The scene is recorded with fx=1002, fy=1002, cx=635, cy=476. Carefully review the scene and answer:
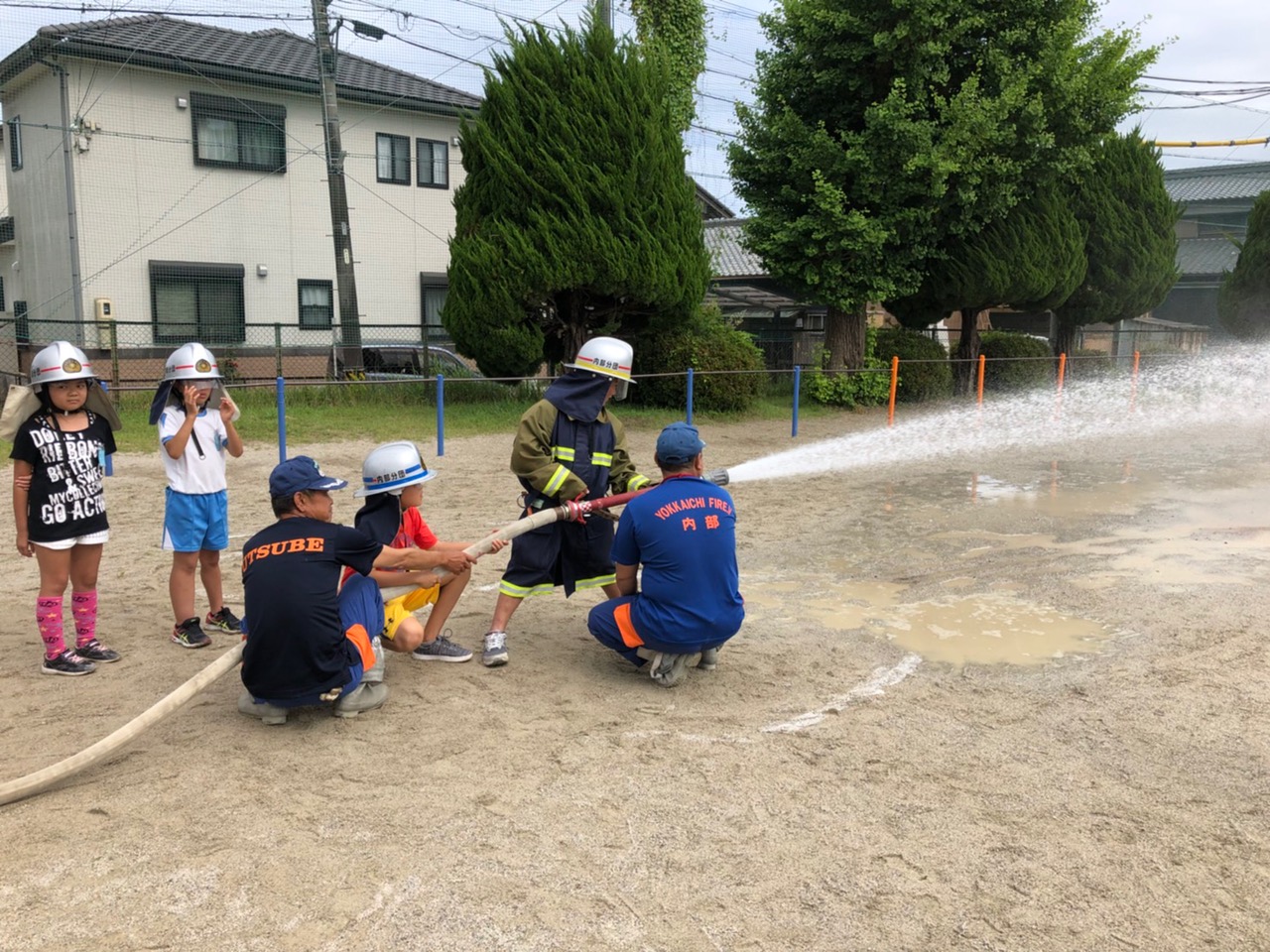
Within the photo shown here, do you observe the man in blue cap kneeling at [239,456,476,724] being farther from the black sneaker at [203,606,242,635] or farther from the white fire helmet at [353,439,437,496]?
the black sneaker at [203,606,242,635]

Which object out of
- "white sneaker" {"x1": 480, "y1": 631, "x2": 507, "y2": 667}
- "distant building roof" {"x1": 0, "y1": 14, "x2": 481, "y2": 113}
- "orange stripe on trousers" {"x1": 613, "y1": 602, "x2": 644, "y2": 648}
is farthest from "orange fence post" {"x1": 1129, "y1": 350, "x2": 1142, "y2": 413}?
"white sneaker" {"x1": 480, "y1": 631, "x2": 507, "y2": 667}

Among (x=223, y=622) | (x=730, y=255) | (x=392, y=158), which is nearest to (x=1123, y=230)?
(x=730, y=255)

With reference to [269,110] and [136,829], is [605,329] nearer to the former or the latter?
[269,110]

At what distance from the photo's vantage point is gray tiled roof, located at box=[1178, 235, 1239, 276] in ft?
132

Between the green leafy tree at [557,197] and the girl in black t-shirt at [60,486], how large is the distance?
1065 centimetres

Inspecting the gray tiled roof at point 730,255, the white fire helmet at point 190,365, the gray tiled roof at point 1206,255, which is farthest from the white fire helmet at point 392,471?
the gray tiled roof at point 1206,255

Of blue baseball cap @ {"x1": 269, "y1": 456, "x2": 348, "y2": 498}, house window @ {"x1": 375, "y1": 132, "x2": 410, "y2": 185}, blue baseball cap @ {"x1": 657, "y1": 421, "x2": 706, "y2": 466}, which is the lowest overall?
blue baseball cap @ {"x1": 269, "y1": 456, "x2": 348, "y2": 498}

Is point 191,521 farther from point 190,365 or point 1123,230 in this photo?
point 1123,230

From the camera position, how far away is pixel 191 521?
5.38m

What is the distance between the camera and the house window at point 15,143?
71.3 ft

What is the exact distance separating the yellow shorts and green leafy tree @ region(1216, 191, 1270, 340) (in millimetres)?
29180

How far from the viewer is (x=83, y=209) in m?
19.4

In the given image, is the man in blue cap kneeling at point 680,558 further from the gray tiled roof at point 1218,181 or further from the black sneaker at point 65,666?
the gray tiled roof at point 1218,181

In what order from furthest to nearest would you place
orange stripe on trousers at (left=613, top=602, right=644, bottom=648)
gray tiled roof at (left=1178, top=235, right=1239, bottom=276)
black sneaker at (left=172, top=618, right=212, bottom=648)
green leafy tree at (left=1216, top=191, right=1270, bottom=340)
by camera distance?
1. gray tiled roof at (left=1178, top=235, right=1239, bottom=276)
2. green leafy tree at (left=1216, top=191, right=1270, bottom=340)
3. black sneaker at (left=172, top=618, right=212, bottom=648)
4. orange stripe on trousers at (left=613, top=602, right=644, bottom=648)
